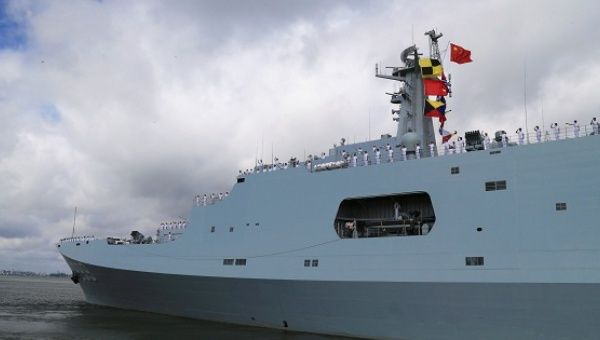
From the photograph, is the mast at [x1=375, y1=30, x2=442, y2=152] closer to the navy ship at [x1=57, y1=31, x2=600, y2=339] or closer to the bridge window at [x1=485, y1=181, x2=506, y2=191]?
the navy ship at [x1=57, y1=31, x2=600, y2=339]

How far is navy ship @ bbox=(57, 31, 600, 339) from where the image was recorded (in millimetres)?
11266

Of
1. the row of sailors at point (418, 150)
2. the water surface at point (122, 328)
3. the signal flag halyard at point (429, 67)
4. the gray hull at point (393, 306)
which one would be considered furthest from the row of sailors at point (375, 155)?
the water surface at point (122, 328)

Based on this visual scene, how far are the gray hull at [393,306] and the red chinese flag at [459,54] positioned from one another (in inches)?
321

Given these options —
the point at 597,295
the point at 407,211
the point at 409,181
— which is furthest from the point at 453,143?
the point at 597,295

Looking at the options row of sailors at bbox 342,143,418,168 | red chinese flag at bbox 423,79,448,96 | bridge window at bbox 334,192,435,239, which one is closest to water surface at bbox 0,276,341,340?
bridge window at bbox 334,192,435,239

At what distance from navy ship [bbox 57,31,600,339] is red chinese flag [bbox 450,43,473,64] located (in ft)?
0.35

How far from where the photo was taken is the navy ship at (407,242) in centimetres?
1127

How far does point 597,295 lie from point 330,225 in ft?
24.8

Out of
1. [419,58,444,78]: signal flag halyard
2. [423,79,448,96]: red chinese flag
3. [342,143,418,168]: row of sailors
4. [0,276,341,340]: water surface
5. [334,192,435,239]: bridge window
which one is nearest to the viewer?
[334,192,435,239]: bridge window

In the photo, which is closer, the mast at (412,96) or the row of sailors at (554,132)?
A: the row of sailors at (554,132)

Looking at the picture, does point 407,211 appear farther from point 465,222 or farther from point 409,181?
point 465,222

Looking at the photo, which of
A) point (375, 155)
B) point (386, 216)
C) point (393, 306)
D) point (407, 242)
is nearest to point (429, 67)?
point (375, 155)

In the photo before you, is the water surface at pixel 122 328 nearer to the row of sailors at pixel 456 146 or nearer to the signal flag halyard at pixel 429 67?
the row of sailors at pixel 456 146

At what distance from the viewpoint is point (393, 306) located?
43.4 feet
